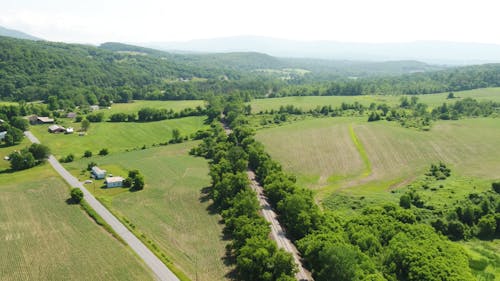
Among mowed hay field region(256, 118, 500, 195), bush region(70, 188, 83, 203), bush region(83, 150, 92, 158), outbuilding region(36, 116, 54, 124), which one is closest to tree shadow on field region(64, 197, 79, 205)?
bush region(70, 188, 83, 203)

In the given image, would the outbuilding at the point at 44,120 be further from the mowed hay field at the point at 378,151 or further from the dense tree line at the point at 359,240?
the dense tree line at the point at 359,240

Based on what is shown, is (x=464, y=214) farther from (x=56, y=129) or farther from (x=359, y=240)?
(x=56, y=129)

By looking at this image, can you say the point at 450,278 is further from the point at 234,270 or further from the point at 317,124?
the point at 317,124

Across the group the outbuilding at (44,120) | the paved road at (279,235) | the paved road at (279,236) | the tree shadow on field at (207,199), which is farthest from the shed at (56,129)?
the paved road at (279,236)

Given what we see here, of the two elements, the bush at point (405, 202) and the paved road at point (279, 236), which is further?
the bush at point (405, 202)

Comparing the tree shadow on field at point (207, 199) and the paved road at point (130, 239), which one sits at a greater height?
the paved road at point (130, 239)

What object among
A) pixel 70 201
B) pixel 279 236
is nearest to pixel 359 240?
pixel 279 236

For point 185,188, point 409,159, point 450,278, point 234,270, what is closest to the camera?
point 450,278

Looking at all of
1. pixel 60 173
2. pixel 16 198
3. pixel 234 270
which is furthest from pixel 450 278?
pixel 60 173
